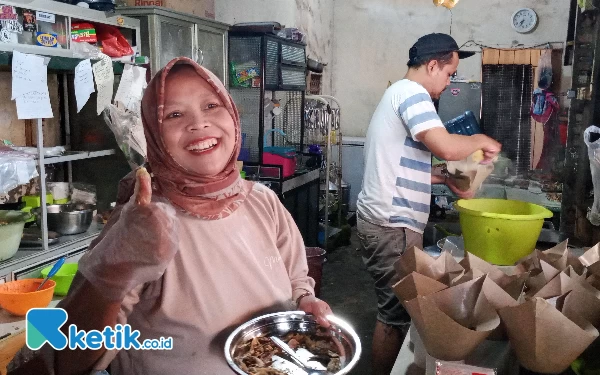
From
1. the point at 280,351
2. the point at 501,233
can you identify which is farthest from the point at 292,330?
the point at 501,233

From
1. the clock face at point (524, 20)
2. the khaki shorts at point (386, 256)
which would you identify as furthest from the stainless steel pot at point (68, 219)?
the clock face at point (524, 20)

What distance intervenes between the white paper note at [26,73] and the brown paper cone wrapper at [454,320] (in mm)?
2379

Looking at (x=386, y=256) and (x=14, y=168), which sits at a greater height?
(x=14, y=168)

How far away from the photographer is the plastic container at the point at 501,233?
6.82ft

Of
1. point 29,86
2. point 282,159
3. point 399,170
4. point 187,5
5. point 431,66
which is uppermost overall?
point 187,5

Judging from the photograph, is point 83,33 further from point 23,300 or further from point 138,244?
point 138,244

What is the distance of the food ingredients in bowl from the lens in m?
1.25

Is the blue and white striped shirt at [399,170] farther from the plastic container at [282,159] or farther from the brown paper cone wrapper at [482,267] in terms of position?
the plastic container at [282,159]

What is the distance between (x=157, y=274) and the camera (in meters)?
1.03

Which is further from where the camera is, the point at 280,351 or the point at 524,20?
the point at 524,20

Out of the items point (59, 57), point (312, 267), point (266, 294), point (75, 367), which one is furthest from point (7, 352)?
point (312, 267)

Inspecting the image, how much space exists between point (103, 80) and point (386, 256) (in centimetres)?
209

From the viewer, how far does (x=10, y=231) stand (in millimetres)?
2479

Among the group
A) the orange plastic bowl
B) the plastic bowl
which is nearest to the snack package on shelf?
the plastic bowl
